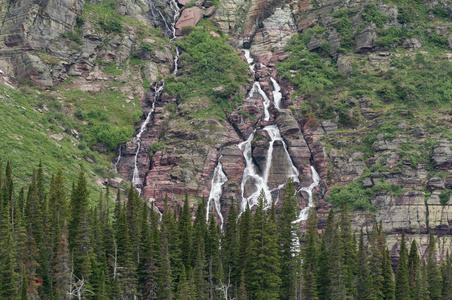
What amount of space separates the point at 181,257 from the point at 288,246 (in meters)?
17.5

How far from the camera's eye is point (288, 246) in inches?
5059

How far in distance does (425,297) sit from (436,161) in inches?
1781

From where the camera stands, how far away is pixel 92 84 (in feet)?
639

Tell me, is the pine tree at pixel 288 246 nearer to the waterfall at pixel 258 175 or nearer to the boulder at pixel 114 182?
the waterfall at pixel 258 175

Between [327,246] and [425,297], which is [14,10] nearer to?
[327,246]

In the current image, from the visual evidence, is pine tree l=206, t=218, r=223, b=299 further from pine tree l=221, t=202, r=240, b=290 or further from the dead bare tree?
the dead bare tree

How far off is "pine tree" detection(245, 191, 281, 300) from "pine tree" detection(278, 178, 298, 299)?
1.92 m

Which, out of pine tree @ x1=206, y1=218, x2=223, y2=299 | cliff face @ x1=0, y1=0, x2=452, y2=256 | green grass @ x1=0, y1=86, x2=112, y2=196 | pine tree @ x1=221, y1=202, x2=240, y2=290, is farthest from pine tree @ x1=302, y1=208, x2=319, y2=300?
green grass @ x1=0, y1=86, x2=112, y2=196

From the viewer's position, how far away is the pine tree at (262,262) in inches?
4754

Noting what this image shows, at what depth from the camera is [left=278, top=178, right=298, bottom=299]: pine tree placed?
408 ft

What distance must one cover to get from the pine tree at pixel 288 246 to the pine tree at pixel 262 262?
1.92 metres

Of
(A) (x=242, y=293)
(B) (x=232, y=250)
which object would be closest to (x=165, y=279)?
(A) (x=242, y=293)

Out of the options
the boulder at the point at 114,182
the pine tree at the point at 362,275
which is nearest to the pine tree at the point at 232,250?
the pine tree at the point at 362,275

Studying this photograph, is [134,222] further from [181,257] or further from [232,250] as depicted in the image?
[232,250]
